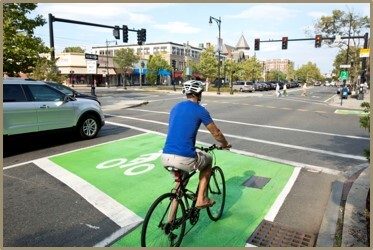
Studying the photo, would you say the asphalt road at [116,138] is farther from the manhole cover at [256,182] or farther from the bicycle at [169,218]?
the bicycle at [169,218]

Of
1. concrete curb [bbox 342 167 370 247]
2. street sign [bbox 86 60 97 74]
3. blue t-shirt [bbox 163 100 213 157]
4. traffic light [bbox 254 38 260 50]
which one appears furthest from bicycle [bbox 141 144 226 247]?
traffic light [bbox 254 38 260 50]

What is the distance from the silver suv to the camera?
754 cm

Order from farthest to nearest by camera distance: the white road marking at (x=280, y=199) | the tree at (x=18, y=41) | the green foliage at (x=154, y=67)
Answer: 1. the green foliage at (x=154, y=67)
2. the tree at (x=18, y=41)
3. the white road marking at (x=280, y=199)

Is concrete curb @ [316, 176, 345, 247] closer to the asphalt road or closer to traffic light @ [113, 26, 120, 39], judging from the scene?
the asphalt road

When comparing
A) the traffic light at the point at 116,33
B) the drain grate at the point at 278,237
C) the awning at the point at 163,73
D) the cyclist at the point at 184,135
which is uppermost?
the traffic light at the point at 116,33

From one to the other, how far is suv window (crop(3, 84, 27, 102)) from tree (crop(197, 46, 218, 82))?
168ft

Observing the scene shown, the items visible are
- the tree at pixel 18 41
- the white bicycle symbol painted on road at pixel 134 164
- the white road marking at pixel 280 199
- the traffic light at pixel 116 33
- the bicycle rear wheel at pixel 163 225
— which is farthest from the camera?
the traffic light at pixel 116 33

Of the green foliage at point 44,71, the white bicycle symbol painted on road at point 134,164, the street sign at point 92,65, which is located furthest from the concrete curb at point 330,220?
the street sign at point 92,65

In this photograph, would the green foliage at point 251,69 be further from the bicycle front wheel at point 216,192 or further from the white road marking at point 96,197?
the bicycle front wheel at point 216,192

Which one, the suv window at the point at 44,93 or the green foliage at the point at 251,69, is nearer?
the suv window at the point at 44,93

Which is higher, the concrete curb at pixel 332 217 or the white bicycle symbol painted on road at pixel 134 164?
the white bicycle symbol painted on road at pixel 134 164

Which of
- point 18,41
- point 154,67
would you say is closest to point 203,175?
point 18,41

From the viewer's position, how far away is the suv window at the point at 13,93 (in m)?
7.51

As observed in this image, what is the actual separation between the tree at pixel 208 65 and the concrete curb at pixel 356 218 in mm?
53223
